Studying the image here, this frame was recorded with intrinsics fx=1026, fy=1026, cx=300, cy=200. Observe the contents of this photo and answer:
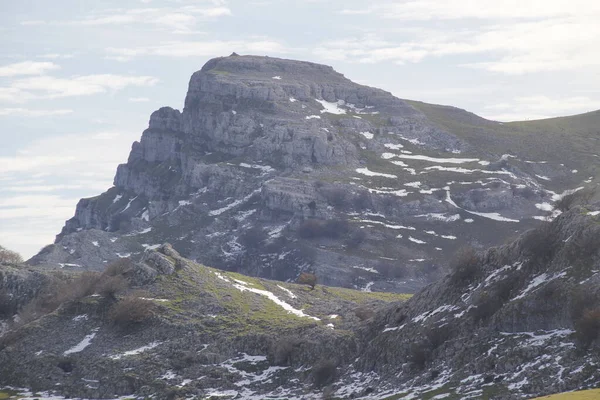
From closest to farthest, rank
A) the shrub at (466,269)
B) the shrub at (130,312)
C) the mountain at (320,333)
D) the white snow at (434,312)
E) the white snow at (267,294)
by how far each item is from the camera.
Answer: the mountain at (320,333)
the white snow at (434,312)
the shrub at (466,269)
the shrub at (130,312)
the white snow at (267,294)

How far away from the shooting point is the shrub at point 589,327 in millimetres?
97550

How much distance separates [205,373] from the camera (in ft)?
443

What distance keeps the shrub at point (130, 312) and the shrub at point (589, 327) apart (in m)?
71.4

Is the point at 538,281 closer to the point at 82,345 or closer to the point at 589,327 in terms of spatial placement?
the point at 589,327

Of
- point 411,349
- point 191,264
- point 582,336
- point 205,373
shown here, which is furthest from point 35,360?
point 582,336

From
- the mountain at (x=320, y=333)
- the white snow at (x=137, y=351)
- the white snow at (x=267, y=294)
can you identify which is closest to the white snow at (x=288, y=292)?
the mountain at (x=320, y=333)

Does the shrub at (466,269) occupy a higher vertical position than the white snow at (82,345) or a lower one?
higher

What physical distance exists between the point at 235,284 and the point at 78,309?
2753cm

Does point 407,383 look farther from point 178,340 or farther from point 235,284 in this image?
point 235,284

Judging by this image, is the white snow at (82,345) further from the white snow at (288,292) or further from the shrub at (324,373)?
the white snow at (288,292)

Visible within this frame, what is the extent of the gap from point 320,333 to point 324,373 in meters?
13.0

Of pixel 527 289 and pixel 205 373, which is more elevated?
pixel 527 289

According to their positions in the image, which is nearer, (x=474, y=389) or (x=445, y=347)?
(x=474, y=389)

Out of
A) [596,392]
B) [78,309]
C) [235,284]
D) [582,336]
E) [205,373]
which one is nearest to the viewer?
[596,392]
